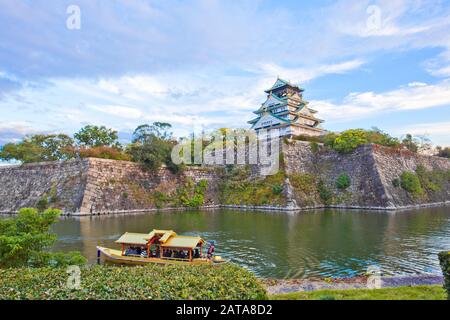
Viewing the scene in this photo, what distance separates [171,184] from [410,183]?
23.2 metres

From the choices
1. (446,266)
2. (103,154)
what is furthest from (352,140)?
(446,266)

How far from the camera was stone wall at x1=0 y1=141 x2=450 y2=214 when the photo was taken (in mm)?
29578

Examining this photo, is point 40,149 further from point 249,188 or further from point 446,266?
point 446,266

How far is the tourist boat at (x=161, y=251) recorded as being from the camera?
464 inches

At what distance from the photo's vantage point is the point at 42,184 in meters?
31.2

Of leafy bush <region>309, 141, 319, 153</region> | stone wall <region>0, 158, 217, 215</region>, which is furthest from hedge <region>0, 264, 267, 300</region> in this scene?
leafy bush <region>309, 141, 319, 153</region>

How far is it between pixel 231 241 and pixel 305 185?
1908 cm

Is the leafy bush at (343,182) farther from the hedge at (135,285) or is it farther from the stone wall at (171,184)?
the hedge at (135,285)

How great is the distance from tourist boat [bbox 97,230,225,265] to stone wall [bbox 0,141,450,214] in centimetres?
1640

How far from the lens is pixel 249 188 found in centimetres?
3559

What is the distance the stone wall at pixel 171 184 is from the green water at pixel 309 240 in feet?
19.5

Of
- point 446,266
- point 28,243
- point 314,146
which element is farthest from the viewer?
point 314,146

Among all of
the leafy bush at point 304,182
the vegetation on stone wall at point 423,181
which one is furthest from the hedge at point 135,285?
the vegetation on stone wall at point 423,181
